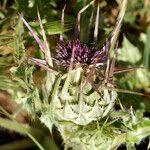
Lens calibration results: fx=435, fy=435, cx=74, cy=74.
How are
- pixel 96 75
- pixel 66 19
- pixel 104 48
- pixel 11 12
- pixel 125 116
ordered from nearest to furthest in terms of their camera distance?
pixel 96 75, pixel 104 48, pixel 125 116, pixel 66 19, pixel 11 12

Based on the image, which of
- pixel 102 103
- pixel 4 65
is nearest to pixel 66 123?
pixel 102 103

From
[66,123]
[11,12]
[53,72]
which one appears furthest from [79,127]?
[11,12]

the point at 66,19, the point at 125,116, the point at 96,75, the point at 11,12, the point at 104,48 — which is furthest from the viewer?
the point at 11,12

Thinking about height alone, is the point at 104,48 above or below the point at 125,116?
above

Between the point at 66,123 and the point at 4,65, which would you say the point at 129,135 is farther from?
the point at 4,65

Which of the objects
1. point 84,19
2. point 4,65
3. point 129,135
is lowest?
point 129,135

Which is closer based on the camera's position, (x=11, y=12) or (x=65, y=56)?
(x=65, y=56)

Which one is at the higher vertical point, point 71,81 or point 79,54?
point 79,54
